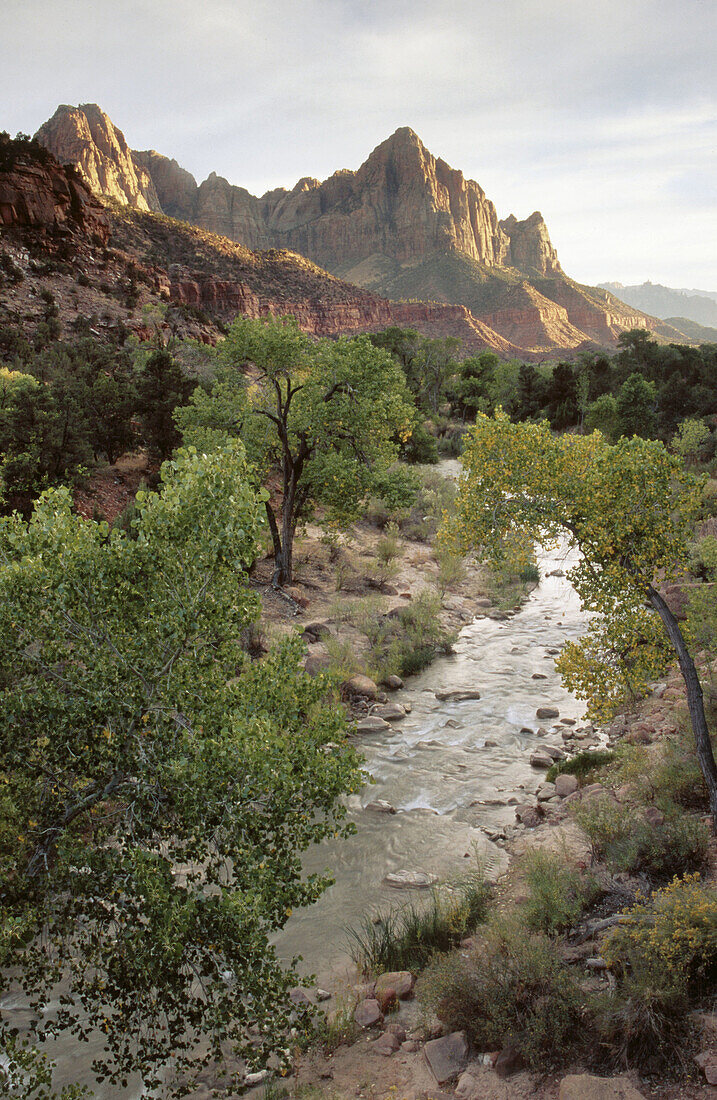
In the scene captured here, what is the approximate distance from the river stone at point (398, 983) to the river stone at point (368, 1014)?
20 centimetres

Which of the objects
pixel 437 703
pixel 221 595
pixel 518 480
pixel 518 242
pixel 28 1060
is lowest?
pixel 437 703

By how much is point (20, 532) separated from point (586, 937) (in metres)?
6.67

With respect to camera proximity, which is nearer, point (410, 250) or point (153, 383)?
point (153, 383)

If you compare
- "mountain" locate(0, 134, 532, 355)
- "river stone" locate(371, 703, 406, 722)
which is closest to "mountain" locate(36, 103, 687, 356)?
"mountain" locate(0, 134, 532, 355)

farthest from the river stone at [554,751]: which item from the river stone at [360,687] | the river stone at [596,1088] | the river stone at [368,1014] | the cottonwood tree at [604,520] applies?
the river stone at [596,1088]

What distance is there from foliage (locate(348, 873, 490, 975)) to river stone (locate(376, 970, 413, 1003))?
131 millimetres

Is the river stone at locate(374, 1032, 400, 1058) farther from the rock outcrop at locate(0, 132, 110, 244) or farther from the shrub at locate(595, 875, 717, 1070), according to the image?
the rock outcrop at locate(0, 132, 110, 244)

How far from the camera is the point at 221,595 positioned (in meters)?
4.81

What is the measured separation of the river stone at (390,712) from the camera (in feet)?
41.8

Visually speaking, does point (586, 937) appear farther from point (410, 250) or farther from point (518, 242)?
point (518, 242)

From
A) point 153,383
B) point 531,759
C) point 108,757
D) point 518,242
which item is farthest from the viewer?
point 518,242

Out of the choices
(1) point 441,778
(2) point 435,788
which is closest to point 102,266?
(1) point 441,778

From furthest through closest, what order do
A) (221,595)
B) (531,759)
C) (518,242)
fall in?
(518,242) < (531,759) < (221,595)

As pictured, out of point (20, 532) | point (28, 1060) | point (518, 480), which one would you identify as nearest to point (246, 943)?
point (28, 1060)
